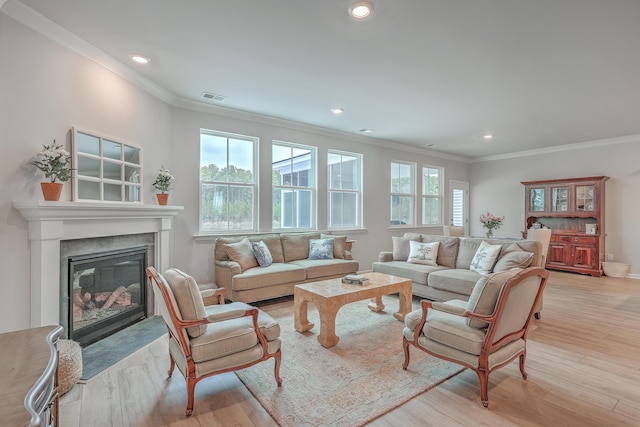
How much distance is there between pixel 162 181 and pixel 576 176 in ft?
26.8

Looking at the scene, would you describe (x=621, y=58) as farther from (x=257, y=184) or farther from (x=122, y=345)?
(x=122, y=345)

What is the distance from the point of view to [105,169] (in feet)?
10.5

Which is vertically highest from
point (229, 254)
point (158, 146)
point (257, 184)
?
point (158, 146)

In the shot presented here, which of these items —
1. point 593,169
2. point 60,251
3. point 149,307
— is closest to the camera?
point 60,251

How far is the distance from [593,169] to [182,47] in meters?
8.09

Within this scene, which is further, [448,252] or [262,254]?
[448,252]

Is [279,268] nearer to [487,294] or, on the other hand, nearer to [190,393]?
[190,393]

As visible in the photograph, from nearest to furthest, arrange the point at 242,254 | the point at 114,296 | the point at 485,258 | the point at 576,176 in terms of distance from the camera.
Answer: the point at 114,296 < the point at 485,258 < the point at 242,254 < the point at 576,176

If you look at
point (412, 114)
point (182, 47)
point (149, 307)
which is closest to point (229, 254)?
point (149, 307)

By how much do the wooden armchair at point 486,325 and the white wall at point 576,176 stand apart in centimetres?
600

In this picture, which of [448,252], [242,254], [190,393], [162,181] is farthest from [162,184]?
[448,252]

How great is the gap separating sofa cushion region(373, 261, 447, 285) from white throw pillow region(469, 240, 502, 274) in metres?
0.48

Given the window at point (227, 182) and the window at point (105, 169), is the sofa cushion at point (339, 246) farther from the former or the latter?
the window at point (105, 169)

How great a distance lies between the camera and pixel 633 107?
449 centimetres
